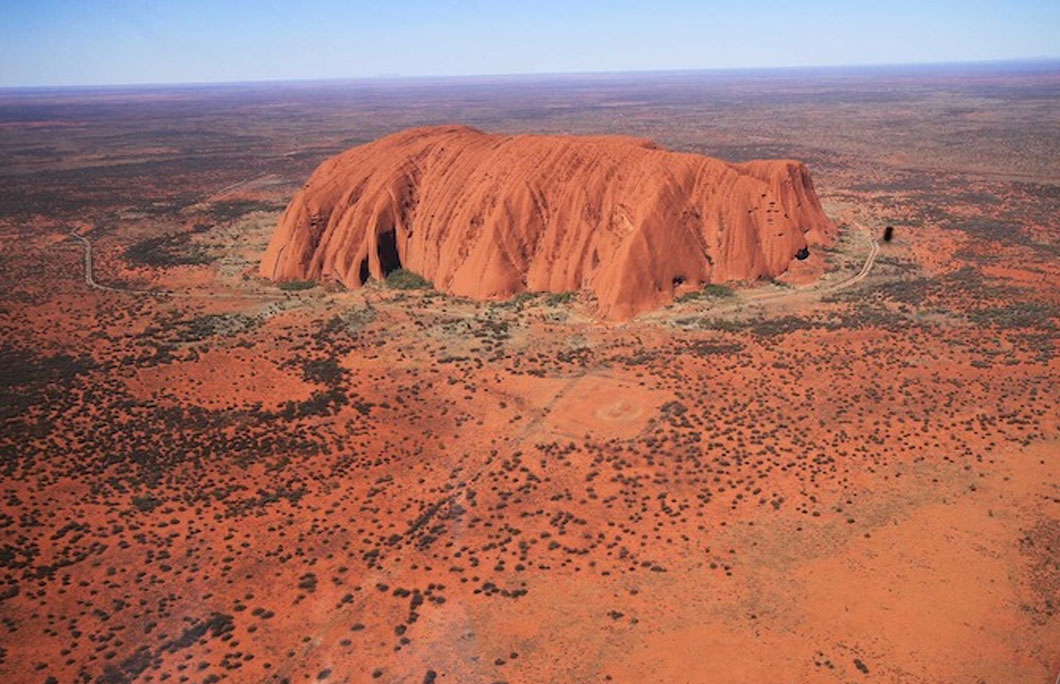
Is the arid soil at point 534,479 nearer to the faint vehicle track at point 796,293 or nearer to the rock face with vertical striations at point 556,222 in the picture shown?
the faint vehicle track at point 796,293

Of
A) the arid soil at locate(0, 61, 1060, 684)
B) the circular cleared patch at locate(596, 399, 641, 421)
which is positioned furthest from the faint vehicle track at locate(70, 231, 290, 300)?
the circular cleared patch at locate(596, 399, 641, 421)

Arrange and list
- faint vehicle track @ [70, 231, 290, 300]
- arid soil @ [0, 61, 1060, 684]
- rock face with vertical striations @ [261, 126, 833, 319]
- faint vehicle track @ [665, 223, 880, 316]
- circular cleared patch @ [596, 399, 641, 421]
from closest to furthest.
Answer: arid soil @ [0, 61, 1060, 684] < circular cleared patch @ [596, 399, 641, 421] < faint vehicle track @ [665, 223, 880, 316] < rock face with vertical striations @ [261, 126, 833, 319] < faint vehicle track @ [70, 231, 290, 300]

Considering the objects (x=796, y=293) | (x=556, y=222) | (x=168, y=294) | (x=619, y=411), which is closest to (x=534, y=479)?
(x=619, y=411)

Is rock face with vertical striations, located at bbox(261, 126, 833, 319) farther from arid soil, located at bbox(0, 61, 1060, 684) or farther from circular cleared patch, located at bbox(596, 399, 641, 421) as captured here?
circular cleared patch, located at bbox(596, 399, 641, 421)

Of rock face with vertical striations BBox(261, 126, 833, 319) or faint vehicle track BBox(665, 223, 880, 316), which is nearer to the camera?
faint vehicle track BBox(665, 223, 880, 316)

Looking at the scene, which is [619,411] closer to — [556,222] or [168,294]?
[556,222]

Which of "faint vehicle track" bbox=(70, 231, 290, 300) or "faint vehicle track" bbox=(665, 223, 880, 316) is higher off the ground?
"faint vehicle track" bbox=(70, 231, 290, 300)

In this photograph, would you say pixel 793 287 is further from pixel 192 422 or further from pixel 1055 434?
pixel 192 422
